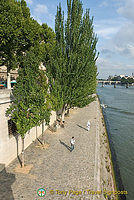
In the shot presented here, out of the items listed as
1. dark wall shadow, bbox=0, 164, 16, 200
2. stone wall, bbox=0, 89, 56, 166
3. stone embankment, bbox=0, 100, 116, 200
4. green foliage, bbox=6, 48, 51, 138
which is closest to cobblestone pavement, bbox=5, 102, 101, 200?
stone embankment, bbox=0, 100, 116, 200

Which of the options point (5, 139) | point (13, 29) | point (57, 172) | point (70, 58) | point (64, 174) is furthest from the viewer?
point (70, 58)

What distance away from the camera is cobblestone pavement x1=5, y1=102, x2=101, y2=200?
26.8 feet

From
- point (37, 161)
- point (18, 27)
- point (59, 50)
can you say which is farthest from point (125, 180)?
point (18, 27)

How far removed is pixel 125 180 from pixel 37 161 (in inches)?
349

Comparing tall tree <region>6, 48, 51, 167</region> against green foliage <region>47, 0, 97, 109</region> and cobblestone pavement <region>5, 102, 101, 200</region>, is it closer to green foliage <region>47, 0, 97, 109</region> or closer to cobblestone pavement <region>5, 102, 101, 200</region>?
cobblestone pavement <region>5, 102, 101, 200</region>

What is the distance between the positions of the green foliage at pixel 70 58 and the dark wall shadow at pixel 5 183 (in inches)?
343

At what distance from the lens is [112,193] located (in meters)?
9.30

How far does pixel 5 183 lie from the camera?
8773mm

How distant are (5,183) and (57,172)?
3.60m

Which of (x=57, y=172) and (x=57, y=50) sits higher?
(x=57, y=50)

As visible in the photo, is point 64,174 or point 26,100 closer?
point 64,174

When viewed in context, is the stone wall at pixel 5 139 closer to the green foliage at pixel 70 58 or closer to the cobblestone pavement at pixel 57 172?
the cobblestone pavement at pixel 57 172

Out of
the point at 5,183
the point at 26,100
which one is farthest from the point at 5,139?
the point at 26,100

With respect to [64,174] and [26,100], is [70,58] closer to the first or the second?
[26,100]
